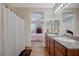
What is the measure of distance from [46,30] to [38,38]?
2528 millimetres

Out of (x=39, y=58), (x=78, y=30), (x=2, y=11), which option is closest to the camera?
(x=39, y=58)

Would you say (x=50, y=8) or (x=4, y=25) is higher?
(x=50, y=8)

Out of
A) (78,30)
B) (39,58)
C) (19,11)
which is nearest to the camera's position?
(39,58)

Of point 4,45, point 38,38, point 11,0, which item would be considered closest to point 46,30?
point 38,38

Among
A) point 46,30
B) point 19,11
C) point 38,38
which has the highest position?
point 19,11

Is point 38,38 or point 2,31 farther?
point 38,38

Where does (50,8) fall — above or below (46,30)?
above

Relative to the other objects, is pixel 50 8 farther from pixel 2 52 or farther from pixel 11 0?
pixel 11 0

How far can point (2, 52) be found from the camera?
1.83 m

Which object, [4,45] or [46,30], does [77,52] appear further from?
[46,30]

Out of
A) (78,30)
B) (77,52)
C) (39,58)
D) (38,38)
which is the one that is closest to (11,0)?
(39,58)

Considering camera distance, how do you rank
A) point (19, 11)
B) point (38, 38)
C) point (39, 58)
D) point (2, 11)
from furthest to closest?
point (38, 38)
point (19, 11)
point (2, 11)
point (39, 58)

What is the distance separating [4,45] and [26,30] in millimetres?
4718

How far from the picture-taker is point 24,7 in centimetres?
657
